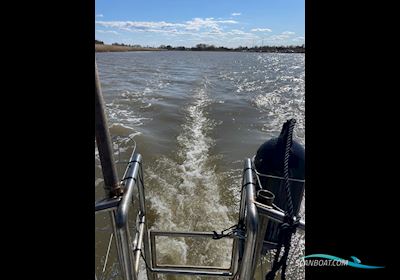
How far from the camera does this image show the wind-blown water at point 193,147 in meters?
3.94

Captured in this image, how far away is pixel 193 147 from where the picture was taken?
23.6 ft

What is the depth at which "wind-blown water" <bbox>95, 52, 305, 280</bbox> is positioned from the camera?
12.9ft
